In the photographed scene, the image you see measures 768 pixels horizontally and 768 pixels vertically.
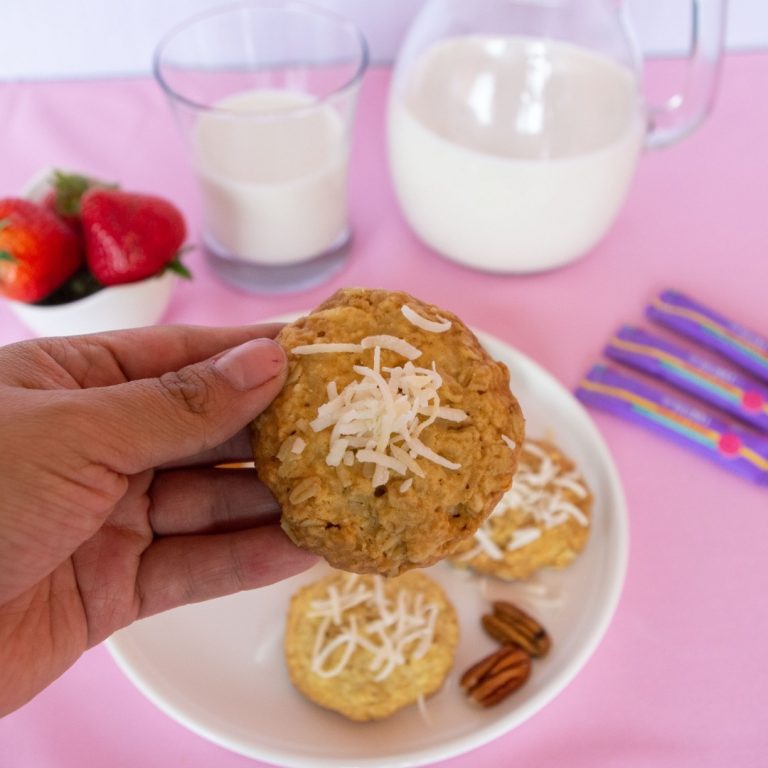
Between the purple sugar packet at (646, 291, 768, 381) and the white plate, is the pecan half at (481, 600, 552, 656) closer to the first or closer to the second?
the white plate

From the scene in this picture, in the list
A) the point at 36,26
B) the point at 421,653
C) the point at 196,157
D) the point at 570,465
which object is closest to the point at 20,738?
the point at 421,653

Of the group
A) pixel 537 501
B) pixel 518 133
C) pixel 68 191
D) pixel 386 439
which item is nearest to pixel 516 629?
pixel 537 501

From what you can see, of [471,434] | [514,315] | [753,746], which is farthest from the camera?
[514,315]

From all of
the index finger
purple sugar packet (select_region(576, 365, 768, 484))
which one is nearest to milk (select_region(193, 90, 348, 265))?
the index finger

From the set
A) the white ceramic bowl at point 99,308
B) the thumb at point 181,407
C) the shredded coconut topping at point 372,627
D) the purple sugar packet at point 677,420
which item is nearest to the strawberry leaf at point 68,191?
the white ceramic bowl at point 99,308

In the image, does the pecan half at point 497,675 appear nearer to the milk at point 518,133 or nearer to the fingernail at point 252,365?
the fingernail at point 252,365

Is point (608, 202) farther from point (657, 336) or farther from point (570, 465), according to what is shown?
point (570, 465)
